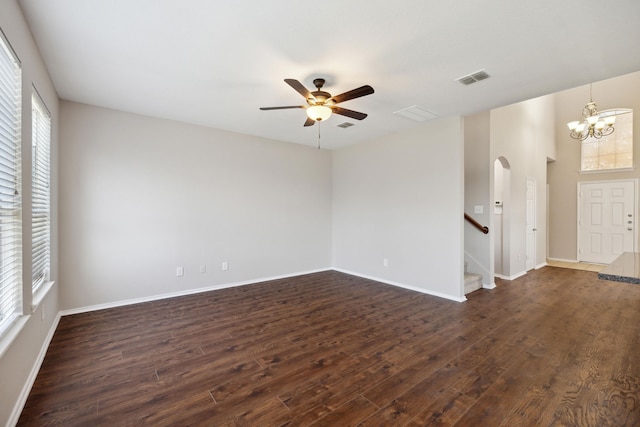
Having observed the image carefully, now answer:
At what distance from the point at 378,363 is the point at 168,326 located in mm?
2368

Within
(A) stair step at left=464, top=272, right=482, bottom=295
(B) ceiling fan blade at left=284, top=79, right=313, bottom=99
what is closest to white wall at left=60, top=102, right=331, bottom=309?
(B) ceiling fan blade at left=284, top=79, right=313, bottom=99

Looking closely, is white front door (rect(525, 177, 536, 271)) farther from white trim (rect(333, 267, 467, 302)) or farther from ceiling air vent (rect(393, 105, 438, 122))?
ceiling air vent (rect(393, 105, 438, 122))

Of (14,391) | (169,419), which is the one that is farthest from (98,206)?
(169,419)

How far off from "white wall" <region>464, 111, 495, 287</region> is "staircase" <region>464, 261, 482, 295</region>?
167 mm

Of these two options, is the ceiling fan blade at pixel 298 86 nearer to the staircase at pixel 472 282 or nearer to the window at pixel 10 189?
the window at pixel 10 189

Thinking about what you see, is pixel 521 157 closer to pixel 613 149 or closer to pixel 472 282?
pixel 613 149

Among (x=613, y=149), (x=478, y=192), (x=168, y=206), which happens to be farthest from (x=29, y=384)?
(x=613, y=149)

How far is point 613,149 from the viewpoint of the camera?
638 cm

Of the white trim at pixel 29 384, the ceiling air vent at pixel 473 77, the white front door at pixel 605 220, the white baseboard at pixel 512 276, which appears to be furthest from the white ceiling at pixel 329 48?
the white front door at pixel 605 220

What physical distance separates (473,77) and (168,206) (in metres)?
4.29

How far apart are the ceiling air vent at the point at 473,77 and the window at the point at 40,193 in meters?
4.00

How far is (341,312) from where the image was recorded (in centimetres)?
364

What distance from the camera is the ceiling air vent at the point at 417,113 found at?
3752 millimetres

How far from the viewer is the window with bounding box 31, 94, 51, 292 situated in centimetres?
254
